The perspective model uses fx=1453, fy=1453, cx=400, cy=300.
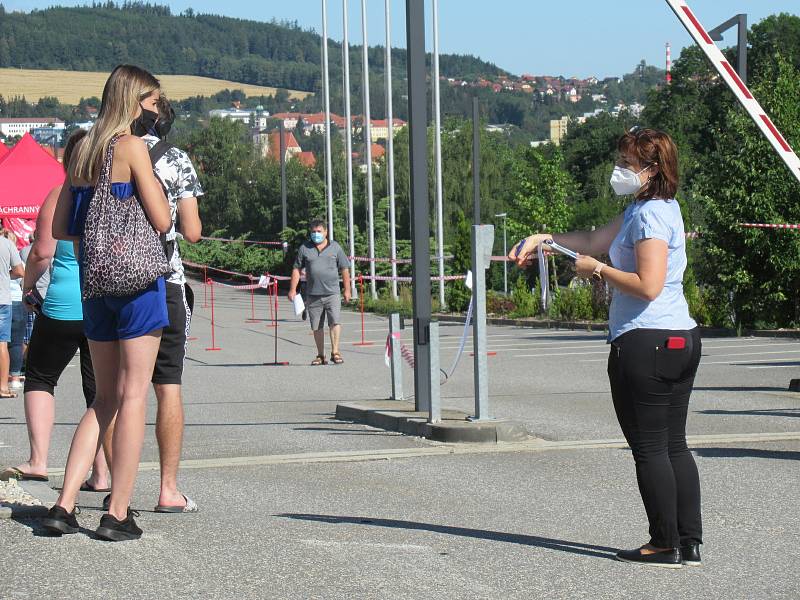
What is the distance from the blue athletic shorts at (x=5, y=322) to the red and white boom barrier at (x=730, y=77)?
26.2 ft

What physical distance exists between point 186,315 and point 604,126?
90271 millimetres

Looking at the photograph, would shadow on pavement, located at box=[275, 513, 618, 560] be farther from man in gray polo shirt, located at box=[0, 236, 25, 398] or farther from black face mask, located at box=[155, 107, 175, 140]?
man in gray polo shirt, located at box=[0, 236, 25, 398]

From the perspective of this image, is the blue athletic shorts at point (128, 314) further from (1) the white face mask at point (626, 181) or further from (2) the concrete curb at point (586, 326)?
(2) the concrete curb at point (586, 326)

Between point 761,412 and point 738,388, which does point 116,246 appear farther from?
point 738,388

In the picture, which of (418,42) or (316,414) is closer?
(418,42)

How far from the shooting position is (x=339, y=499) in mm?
7473

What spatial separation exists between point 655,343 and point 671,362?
0.10m

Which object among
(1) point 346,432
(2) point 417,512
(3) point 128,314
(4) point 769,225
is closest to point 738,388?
(1) point 346,432

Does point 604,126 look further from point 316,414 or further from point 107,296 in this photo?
point 107,296

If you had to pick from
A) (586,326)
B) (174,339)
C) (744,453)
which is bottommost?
(586,326)

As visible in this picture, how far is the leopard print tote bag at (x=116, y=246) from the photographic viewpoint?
5.86m

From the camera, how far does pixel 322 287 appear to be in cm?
1962

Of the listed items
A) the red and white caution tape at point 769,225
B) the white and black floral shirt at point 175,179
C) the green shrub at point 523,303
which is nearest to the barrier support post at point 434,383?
the white and black floral shirt at point 175,179

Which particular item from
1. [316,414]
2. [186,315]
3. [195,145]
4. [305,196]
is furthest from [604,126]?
[186,315]
